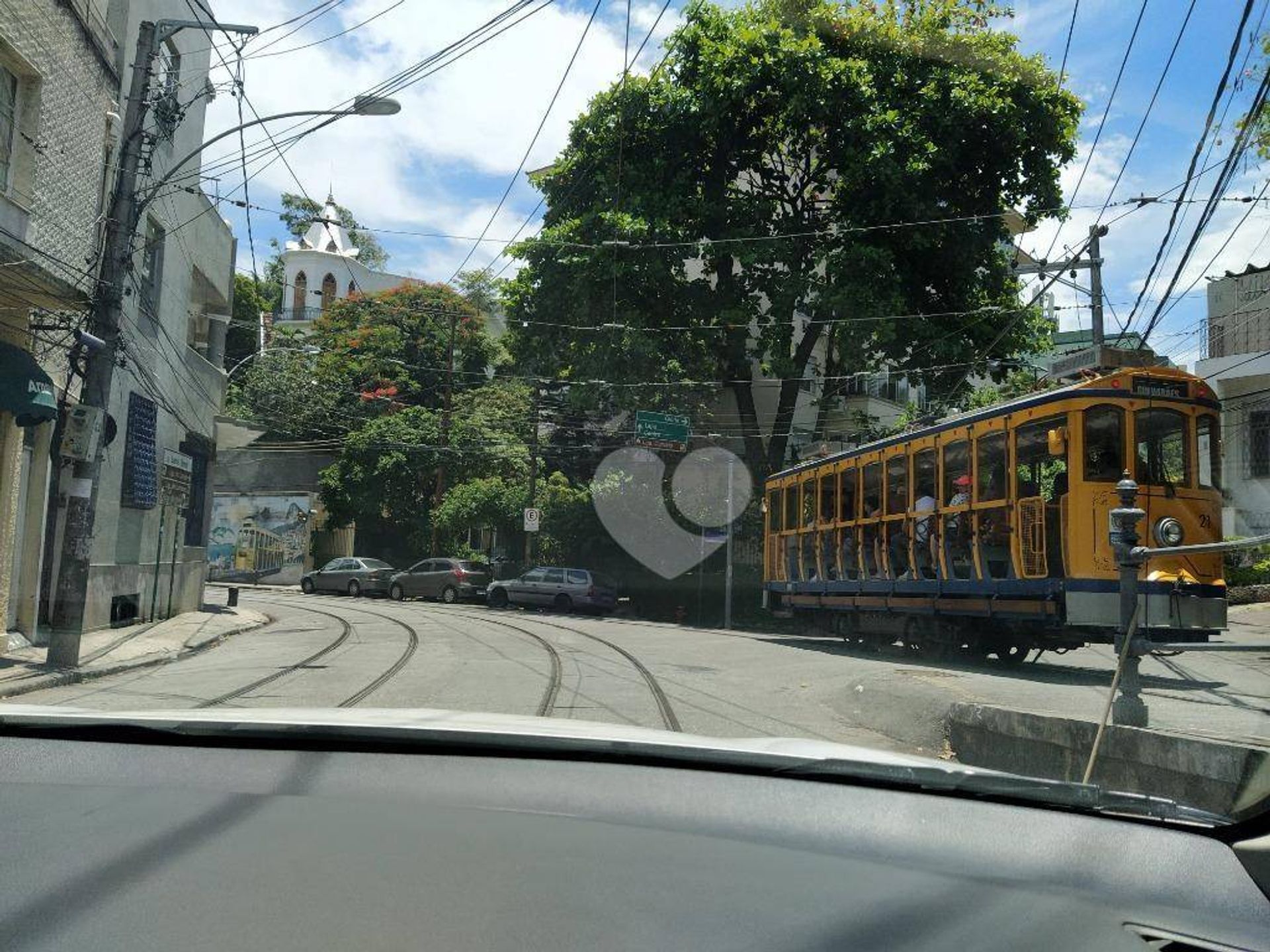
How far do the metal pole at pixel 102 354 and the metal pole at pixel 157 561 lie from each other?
572cm

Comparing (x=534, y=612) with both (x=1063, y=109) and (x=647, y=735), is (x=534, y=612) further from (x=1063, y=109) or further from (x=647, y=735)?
(x=647, y=735)

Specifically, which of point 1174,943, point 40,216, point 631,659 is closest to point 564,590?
point 631,659

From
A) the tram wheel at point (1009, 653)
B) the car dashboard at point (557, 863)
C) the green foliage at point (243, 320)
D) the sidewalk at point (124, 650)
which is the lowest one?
the sidewalk at point (124, 650)

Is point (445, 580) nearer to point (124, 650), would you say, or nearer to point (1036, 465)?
point (124, 650)

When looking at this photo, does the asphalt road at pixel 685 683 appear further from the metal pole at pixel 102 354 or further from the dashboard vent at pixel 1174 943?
the dashboard vent at pixel 1174 943

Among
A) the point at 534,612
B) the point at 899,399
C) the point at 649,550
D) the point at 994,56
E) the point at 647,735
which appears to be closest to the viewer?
the point at 647,735

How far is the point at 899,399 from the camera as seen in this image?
35281 mm

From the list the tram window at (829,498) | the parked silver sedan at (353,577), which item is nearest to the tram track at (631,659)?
the tram window at (829,498)

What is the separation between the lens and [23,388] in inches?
476

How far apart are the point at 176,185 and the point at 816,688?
1399 centimetres

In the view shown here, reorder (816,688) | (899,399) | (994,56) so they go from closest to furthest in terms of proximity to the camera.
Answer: (816,688) → (994,56) → (899,399)

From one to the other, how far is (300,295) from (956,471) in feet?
210

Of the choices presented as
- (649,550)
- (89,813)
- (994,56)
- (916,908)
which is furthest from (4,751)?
(649,550)

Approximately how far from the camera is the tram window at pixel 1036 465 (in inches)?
491
